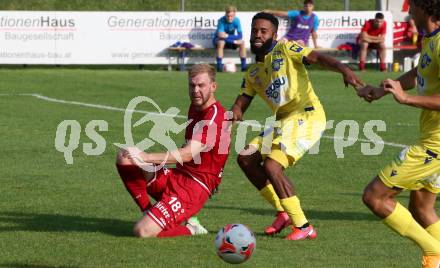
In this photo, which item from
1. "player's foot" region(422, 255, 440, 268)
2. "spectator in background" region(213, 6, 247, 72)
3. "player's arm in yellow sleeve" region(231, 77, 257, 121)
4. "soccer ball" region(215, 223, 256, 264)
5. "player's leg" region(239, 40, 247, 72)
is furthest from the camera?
"player's leg" region(239, 40, 247, 72)

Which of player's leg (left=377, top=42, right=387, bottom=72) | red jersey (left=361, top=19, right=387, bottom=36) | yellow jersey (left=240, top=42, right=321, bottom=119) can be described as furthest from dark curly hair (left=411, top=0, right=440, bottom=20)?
player's leg (left=377, top=42, right=387, bottom=72)

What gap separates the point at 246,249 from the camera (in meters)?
7.45

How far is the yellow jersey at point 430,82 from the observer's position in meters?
6.95

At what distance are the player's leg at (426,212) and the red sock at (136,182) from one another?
8.75 ft

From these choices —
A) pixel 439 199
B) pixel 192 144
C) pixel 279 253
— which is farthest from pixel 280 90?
pixel 439 199

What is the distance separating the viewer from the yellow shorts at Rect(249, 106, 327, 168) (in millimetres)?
9047

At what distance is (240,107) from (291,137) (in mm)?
587

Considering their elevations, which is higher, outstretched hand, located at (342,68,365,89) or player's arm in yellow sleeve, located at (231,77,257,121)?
outstretched hand, located at (342,68,365,89)

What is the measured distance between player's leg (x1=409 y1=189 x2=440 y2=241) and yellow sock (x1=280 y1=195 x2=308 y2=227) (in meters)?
1.52

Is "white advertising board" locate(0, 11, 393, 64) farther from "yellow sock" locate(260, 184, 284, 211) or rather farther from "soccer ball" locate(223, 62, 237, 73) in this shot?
"yellow sock" locate(260, 184, 284, 211)


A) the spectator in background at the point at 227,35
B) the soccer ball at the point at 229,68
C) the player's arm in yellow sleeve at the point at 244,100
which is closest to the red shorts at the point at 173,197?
the player's arm in yellow sleeve at the point at 244,100

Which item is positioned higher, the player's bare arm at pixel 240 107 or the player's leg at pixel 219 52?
the player's bare arm at pixel 240 107

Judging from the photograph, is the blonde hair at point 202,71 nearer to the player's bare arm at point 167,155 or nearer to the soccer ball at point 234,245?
the player's bare arm at point 167,155

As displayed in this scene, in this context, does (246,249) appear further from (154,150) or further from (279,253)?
(154,150)
